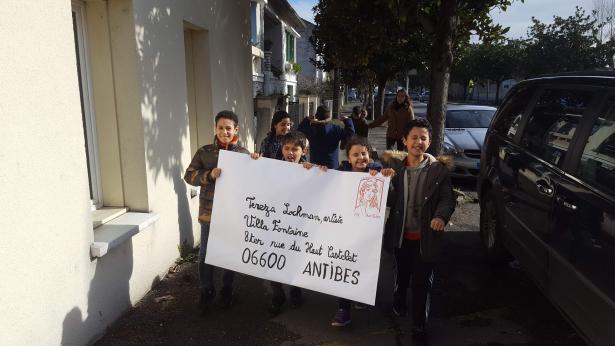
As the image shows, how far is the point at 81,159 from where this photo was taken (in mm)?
3100

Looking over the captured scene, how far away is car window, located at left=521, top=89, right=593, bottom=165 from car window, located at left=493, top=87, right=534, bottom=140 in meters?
0.28

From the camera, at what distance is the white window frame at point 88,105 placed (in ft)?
12.2

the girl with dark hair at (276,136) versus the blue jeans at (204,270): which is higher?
the girl with dark hair at (276,136)

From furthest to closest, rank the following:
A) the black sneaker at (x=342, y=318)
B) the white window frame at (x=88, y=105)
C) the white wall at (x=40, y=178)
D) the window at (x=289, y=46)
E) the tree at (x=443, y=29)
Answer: the window at (x=289, y=46), the tree at (x=443, y=29), the white window frame at (x=88, y=105), the black sneaker at (x=342, y=318), the white wall at (x=40, y=178)

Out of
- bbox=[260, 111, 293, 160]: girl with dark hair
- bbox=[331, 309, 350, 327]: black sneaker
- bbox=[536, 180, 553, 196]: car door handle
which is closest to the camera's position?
bbox=[536, 180, 553, 196]: car door handle

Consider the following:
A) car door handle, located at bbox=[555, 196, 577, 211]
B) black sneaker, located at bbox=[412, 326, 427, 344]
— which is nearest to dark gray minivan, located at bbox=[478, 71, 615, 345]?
car door handle, located at bbox=[555, 196, 577, 211]

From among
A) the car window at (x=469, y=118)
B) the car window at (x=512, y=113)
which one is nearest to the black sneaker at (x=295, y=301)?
the car window at (x=512, y=113)

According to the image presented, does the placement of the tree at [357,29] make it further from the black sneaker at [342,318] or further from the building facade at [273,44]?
the building facade at [273,44]

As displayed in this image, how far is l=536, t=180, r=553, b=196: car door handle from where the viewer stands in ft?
10.3

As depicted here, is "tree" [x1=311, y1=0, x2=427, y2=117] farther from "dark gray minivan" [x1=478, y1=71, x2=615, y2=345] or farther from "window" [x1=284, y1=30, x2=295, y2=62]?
"window" [x1=284, y1=30, x2=295, y2=62]

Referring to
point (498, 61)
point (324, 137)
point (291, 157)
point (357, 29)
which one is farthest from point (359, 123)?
point (498, 61)

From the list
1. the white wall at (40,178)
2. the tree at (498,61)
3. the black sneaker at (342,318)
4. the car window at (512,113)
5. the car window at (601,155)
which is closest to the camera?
the white wall at (40,178)

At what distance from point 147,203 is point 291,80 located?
78.6 ft

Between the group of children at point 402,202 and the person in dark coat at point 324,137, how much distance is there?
175cm
